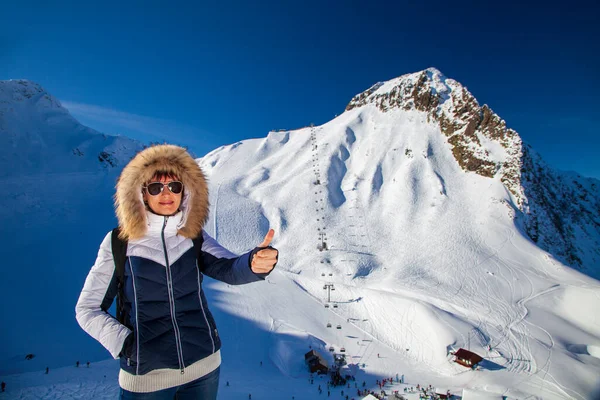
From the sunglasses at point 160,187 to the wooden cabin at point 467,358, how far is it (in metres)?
29.9

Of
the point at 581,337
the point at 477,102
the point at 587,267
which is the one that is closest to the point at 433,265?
the point at 581,337

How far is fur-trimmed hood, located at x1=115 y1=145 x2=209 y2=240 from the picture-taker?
10.6ft

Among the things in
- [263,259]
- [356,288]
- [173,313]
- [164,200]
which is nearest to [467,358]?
[356,288]

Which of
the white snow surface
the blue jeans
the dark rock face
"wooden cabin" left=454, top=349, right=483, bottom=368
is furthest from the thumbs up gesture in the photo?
the dark rock face

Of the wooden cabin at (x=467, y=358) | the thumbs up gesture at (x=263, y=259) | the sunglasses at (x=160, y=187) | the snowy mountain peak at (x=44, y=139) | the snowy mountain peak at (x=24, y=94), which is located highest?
the snowy mountain peak at (x=24, y=94)

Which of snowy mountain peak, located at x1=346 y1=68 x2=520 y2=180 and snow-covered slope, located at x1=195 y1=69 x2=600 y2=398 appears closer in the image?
snow-covered slope, located at x1=195 y1=69 x2=600 y2=398

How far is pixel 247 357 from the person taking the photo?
85.5 feet

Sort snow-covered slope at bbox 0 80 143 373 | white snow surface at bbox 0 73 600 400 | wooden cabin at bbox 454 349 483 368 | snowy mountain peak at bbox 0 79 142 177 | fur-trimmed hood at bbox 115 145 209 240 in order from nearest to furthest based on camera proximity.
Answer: fur-trimmed hood at bbox 115 145 209 240 < white snow surface at bbox 0 73 600 400 < snow-covered slope at bbox 0 80 143 373 < wooden cabin at bbox 454 349 483 368 < snowy mountain peak at bbox 0 79 142 177

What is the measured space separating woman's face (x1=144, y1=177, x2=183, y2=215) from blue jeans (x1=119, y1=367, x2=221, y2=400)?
173 centimetres

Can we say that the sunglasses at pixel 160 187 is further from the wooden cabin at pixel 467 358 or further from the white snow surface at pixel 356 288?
the wooden cabin at pixel 467 358

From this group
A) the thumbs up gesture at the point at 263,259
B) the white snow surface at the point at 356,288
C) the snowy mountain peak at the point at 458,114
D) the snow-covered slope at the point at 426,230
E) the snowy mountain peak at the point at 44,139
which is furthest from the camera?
the snowy mountain peak at the point at 458,114

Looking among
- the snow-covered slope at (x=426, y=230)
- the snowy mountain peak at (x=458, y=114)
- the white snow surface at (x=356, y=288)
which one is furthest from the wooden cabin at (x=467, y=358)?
the snowy mountain peak at (x=458, y=114)

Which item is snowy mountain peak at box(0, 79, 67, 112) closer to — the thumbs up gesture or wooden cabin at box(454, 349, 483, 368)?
the thumbs up gesture

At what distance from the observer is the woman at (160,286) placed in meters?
2.93
